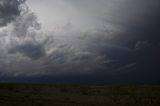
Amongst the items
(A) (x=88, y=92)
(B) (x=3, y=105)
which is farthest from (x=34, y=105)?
(A) (x=88, y=92)

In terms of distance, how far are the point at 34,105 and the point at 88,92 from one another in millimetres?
46145

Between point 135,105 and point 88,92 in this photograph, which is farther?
point 88,92

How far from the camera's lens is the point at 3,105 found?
58.2m

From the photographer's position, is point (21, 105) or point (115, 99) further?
point (115, 99)

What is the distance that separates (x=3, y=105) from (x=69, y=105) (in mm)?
14923

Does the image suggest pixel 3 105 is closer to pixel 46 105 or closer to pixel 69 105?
pixel 46 105

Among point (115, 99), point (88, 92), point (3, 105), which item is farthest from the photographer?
point (88, 92)

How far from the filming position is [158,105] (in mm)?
69438

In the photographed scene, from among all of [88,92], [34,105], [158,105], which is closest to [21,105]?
[34,105]

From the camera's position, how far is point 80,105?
65750 mm

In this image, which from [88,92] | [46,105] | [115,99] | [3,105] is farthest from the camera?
[88,92]

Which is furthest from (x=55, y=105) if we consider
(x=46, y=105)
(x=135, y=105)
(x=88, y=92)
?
(x=88, y=92)

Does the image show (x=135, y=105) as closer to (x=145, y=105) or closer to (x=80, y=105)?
→ (x=145, y=105)

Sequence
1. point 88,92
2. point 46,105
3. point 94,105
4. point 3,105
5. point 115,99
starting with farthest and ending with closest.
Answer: point 88,92 → point 115,99 → point 94,105 → point 46,105 → point 3,105
